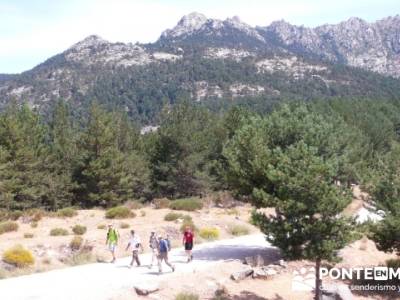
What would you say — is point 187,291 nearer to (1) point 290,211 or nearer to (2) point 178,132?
(1) point 290,211

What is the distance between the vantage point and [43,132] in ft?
190

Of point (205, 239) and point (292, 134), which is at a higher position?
point (292, 134)

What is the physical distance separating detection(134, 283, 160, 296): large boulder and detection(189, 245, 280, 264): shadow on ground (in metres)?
5.67

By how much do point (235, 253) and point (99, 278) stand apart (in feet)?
27.3

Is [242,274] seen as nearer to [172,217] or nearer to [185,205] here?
[172,217]

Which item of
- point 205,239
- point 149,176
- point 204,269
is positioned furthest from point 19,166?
point 204,269

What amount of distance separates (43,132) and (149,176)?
43.5ft

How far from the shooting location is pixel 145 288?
19.5 m

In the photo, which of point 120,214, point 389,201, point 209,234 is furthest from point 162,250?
point 120,214

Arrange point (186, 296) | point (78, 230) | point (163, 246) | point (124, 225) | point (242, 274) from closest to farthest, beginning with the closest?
point (186, 296)
point (163, 246)
point (242, 274)
point (78, 230)
point (124, 225)

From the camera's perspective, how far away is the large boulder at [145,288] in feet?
63.8

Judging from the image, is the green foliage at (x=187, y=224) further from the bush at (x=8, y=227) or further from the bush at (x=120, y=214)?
the bush at (x=8, y=227)

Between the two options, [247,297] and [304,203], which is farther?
[247,297]

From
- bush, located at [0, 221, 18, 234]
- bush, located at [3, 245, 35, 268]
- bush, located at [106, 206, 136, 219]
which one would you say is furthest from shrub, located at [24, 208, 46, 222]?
bush, located at [3, 245, 35, 268]
